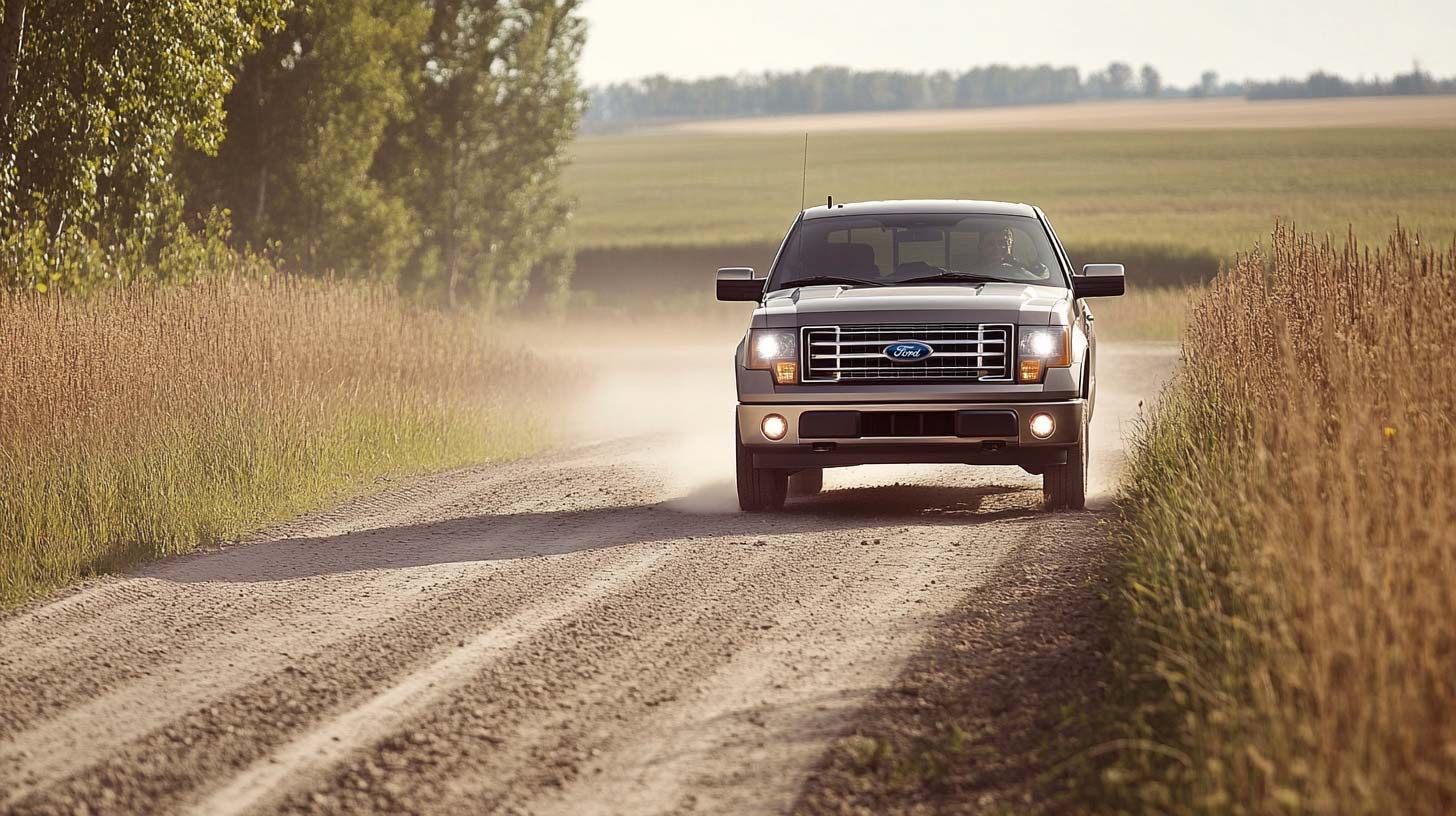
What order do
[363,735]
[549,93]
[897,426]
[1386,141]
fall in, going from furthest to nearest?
[1386,141], [549,93], [897,426], [363,735]

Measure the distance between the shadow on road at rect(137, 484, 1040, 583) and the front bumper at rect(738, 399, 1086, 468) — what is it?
45 centimetres

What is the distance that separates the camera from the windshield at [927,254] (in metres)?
11.3

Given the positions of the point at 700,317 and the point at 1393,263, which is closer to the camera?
the point at 1393,263

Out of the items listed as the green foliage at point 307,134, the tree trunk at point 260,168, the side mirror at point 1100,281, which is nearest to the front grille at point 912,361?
the side mirror at point 1100,281

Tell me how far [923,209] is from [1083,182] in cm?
7629

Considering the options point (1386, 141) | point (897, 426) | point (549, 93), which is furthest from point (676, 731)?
point (1386, 141)

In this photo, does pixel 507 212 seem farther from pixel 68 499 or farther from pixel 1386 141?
pixel 1386 141

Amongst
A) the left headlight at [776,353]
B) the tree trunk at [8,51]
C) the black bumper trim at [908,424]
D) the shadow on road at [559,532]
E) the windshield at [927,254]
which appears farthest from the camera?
the tree trunk at [8,51]

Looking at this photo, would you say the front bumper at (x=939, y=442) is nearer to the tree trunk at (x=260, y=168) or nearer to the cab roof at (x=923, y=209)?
the cab roof at (x=923, y=209)

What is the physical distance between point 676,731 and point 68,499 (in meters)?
5.88

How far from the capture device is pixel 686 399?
24.7 metres

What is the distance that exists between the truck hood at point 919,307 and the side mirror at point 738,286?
415mm

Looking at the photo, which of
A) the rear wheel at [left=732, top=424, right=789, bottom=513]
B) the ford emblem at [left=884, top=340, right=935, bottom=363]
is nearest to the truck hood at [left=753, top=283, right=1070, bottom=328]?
the ford emblem at [left=884, top=340, right=935, bottom=363]

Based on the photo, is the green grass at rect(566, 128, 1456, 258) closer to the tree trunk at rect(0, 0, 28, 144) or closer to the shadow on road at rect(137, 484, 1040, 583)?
the tree trunk at rect(0, 0, 28, 144)
